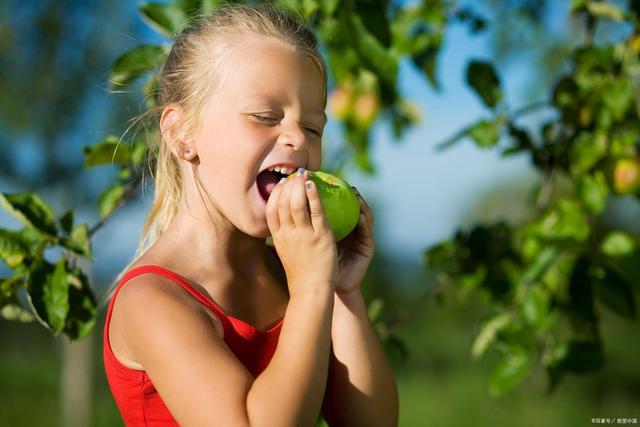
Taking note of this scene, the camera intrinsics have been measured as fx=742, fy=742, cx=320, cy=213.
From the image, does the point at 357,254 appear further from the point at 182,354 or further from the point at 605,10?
the point at 605,10

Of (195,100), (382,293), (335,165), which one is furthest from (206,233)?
(382,293)

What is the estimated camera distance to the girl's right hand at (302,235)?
0.73 metres

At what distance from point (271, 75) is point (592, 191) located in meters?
0.76

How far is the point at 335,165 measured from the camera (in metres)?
1.70

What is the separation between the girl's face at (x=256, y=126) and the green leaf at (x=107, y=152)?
0.30 metres

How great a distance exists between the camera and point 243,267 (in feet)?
2.89

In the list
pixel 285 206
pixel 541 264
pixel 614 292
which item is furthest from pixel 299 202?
pixel 614 292

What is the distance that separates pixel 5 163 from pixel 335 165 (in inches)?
112

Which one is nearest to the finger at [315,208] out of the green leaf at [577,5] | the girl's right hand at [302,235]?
the girl's right hand at [302,235]

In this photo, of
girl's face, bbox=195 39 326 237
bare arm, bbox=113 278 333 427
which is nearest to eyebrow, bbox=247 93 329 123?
girl's face, bbox=195 39 326 237

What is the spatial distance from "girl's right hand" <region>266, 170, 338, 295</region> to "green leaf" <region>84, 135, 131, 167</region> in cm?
40

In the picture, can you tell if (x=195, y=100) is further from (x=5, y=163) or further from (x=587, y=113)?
(x=5, y=163)

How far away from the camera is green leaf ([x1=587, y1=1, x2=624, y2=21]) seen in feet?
4.47

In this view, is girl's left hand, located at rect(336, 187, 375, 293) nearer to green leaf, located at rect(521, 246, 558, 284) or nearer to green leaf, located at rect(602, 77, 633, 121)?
green leaf, located at rect(521, 246, 558, 284)
